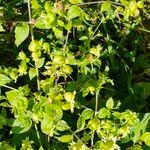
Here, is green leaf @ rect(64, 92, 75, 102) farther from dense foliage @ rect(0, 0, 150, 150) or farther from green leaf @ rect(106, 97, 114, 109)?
green leaf @ rect(106, 97, 114, 109)

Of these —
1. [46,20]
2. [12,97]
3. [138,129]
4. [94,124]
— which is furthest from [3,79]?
[138,129]

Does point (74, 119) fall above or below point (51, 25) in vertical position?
below

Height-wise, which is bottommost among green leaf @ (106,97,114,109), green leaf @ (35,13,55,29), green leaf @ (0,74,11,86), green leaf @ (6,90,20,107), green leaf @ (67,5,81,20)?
green leaf @ (106,97,114,109)

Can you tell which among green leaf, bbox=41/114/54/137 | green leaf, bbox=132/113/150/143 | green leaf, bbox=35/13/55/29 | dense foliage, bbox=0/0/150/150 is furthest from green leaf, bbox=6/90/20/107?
green leaf, bbox=132/113/150/143

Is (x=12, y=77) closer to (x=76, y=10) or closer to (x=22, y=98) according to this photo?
(x=22, y=98)

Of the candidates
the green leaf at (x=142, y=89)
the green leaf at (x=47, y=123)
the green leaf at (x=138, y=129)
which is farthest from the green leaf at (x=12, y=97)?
the green leaf at (x=142, y=89)

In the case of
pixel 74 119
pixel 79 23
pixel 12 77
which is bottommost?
pixel 74 119

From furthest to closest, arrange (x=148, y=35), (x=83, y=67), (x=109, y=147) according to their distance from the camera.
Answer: (x=148, y=35), (x=83, y=67), (x=109, y=147)

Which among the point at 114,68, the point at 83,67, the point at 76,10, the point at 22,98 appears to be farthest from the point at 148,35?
the point at 22,98
